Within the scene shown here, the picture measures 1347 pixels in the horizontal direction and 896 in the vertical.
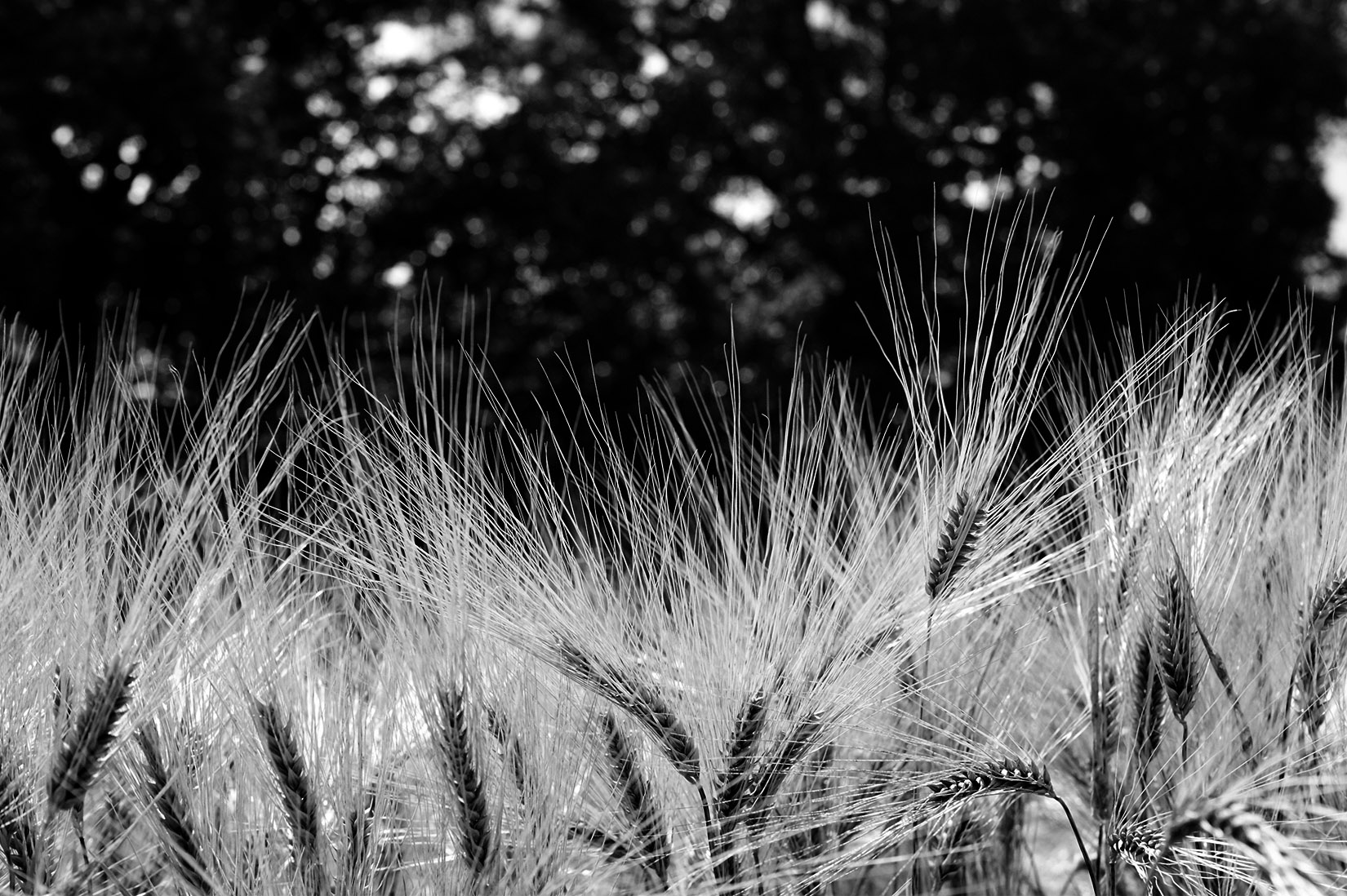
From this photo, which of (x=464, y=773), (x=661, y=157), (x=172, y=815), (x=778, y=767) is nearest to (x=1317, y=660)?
(x=778, y=767)

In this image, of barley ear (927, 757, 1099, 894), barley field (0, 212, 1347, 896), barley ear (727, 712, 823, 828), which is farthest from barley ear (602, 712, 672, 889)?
barley ear (927, 757, 1099, 894)

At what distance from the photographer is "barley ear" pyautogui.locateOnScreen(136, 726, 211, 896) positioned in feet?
4.22

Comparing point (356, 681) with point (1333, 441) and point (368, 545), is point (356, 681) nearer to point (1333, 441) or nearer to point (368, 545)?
point (368, 545)

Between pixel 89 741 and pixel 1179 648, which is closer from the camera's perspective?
pixel 89 741

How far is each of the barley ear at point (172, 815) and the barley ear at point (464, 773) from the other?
282 mm

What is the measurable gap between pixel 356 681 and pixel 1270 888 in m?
0.97

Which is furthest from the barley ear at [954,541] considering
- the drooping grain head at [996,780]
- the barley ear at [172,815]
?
the barley ear at [172,815]

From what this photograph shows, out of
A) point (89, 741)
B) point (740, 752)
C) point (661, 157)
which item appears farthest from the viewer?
point (661, 157)

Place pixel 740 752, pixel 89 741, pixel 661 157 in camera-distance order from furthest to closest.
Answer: pixel 661 157 → pixel 740 752 → pixel 89 741

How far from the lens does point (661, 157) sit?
40.2ft

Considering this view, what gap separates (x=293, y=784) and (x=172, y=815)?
0.54 ft

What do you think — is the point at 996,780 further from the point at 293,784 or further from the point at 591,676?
the point at 293,784

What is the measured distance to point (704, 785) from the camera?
52.6 inches

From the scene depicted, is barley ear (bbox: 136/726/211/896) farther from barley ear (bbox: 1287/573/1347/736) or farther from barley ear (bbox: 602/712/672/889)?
barley ear (bbox: 1287/573/1347/736)
